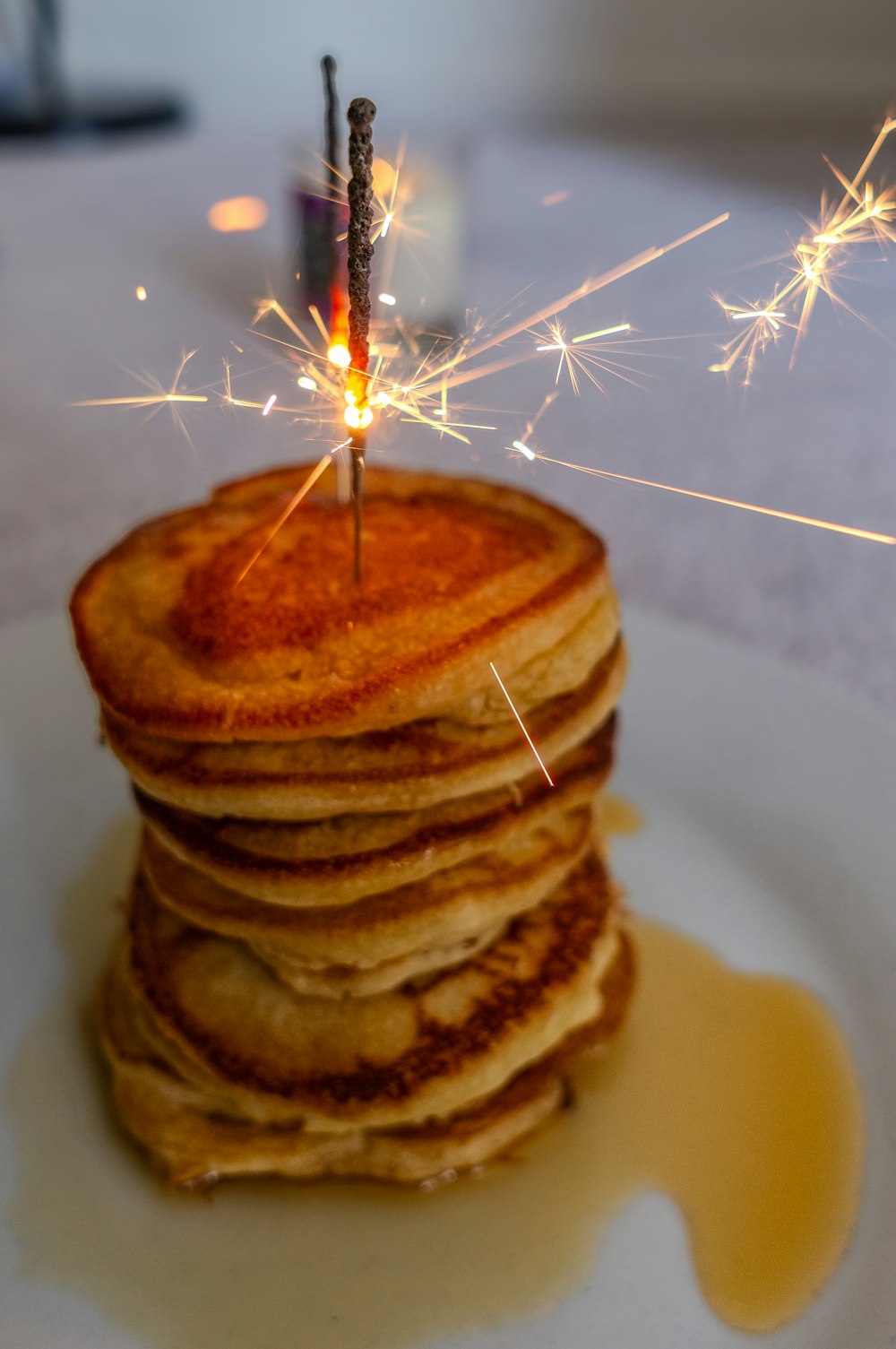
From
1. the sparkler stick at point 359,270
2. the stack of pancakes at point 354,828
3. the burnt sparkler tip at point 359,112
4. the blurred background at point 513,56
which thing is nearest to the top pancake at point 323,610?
the stack of pancakes at point 354,828

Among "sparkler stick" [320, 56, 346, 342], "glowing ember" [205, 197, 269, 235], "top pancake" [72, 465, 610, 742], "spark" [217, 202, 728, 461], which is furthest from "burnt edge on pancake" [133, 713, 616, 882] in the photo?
"glowing ember" [205, 197, 269, 235]

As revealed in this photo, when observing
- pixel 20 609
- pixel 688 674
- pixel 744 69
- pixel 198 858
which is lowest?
pixel 20 609

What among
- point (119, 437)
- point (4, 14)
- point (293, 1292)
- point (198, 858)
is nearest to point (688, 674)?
point (198, 858)

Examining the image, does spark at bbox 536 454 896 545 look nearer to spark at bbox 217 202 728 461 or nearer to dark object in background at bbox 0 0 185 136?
spark at bbox 217 202 728 461

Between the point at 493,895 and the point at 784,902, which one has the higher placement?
the point at 493,895

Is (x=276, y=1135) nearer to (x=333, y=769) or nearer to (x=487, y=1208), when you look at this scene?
(x=487, y=1208)

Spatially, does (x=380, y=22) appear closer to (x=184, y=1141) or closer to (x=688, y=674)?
(x=688, y=674)
